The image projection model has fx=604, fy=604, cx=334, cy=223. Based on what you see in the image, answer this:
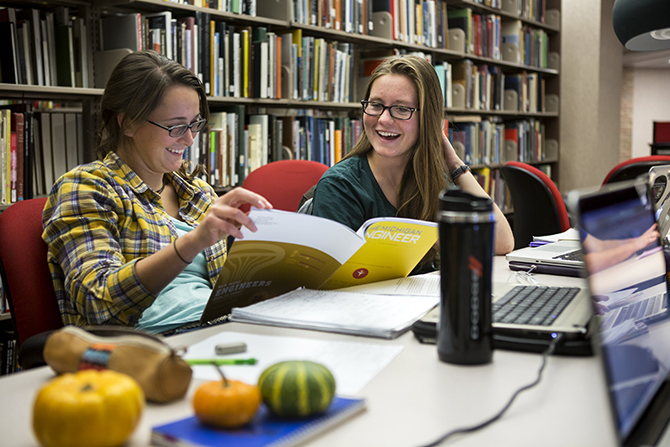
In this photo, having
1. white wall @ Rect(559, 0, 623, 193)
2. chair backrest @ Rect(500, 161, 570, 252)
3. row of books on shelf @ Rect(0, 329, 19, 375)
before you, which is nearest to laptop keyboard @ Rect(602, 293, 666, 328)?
chair backrest @ Rect(500, 161, 570, 252)

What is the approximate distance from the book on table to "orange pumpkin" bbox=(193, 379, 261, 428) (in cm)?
44

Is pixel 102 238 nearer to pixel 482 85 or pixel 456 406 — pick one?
pixel 456 406

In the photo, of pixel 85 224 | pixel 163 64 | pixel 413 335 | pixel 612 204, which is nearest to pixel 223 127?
pixel 163 64

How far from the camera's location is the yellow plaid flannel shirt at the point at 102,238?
46.7 inches

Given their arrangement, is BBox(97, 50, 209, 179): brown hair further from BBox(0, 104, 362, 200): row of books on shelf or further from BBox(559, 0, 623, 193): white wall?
BBox(559, 0, 623, 193): white wall

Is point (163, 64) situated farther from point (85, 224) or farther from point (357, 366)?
point (357, 366)

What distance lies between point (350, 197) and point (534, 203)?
143 centimetres

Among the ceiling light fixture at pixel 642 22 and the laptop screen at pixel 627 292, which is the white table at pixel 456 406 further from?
the ceiling light fixture at pixel 642 22

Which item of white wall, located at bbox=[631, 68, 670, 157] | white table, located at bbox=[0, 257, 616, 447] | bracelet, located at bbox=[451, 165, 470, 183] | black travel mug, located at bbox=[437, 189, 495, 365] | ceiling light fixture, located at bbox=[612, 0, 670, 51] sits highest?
white wall, located at bbox=[631, 68, 670, 157]

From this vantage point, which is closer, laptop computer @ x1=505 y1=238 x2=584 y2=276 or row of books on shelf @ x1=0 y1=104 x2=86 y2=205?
laptop computer @ x1=505 y1=238 x2=584 y2=276

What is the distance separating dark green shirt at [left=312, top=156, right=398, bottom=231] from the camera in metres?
1.64

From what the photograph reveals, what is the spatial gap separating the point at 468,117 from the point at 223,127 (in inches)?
88.4

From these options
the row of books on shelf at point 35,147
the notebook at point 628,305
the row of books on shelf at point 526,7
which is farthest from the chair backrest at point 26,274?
the row of books on shelf at point 526,7

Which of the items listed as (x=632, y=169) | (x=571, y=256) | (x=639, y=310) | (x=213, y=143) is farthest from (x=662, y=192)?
(x=213, y=143)
